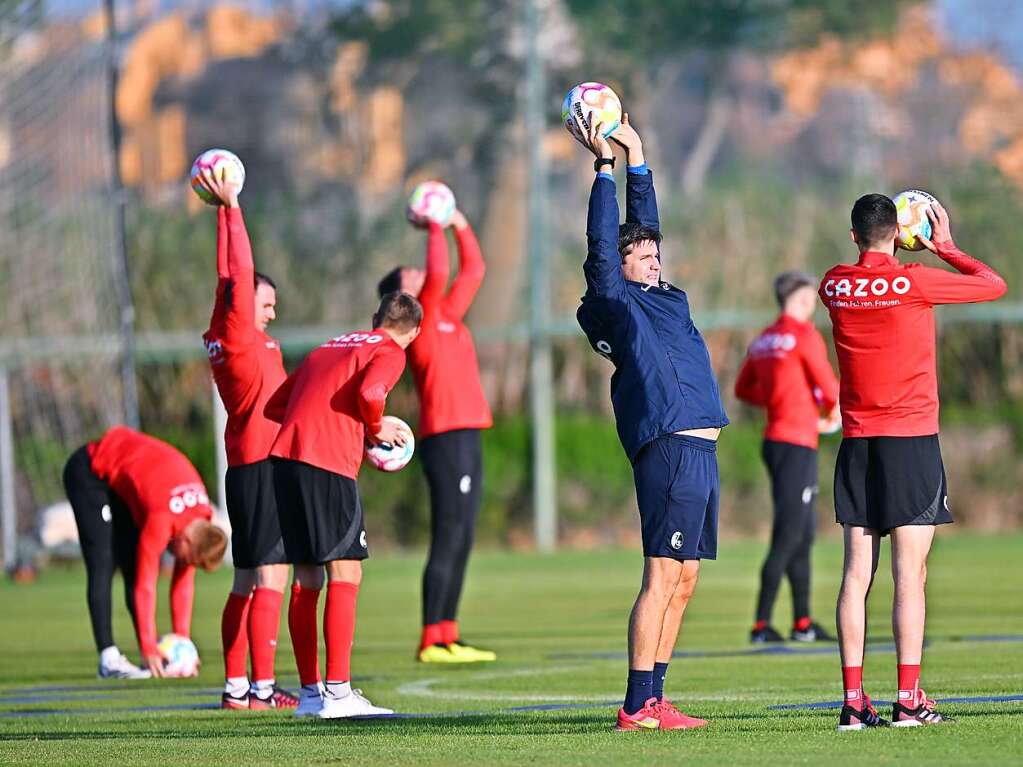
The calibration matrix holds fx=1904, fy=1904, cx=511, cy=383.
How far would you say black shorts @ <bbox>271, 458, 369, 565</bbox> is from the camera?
885cm

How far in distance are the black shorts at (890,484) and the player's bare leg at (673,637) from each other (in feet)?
2.16

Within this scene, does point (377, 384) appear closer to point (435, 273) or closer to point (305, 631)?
point (305, 631)

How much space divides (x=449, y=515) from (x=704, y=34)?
16.5 m

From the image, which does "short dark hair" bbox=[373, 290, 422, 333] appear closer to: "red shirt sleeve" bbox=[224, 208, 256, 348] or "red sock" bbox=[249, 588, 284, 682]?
"red shirt sleeve" bbox=[224, 208, 256, 348]

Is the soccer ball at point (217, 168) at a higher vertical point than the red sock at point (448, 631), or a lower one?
higher

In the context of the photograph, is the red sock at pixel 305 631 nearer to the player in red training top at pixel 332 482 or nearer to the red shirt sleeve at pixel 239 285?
the player in red training top at pixel 332 482

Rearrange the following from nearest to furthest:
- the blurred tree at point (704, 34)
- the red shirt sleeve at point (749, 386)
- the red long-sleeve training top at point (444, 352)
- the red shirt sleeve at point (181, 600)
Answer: the red shirt sleeve at point (181, 600) < the red long-sleeve training top at point (444, 352) < the red shirt sleeve at point (749, 386) < the blurred tree at point (704, 34)

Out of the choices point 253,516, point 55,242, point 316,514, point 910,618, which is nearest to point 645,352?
point 910,618

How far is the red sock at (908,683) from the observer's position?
291 inches

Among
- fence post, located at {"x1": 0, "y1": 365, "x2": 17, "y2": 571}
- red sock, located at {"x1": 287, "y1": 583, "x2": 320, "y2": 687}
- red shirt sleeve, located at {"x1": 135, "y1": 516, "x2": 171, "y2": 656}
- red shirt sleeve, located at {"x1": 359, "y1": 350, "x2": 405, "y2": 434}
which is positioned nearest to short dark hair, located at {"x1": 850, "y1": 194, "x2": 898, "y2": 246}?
red shirt sleeve, located at {"x1": 359, "y1": 350, "x2": 405, "y2": 434}

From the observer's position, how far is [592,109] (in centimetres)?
769

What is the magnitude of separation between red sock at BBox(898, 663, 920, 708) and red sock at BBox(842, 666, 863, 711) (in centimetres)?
16

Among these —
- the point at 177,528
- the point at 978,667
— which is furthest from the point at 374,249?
the point at 978,667

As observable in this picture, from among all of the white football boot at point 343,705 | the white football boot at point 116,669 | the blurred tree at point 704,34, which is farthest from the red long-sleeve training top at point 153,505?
the blurred tree at point 704,34
